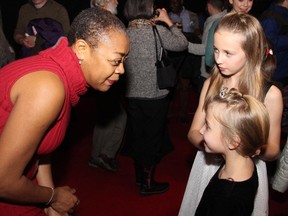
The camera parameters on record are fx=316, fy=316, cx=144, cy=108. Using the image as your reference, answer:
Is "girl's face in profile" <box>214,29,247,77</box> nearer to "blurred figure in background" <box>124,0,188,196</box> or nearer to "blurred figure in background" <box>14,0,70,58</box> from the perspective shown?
"blurred figure in background" <box>124,0,188,196</box>

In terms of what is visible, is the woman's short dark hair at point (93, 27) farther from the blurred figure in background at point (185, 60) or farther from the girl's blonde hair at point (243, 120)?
the blurred figure in background at point (185, 60)

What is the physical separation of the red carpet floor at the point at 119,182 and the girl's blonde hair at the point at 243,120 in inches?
71.4

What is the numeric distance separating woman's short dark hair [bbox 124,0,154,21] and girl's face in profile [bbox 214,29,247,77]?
1.03 m

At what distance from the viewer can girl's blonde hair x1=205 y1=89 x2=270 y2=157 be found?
137 cm

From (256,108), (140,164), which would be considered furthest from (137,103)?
(256,108)

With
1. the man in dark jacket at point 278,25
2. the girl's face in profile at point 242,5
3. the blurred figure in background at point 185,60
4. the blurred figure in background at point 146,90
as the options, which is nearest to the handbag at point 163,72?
the blurred figure in background at point 146,90

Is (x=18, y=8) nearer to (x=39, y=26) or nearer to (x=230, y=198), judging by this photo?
(x=39, y=26)

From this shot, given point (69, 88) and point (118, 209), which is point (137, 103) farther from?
point (69, 88)

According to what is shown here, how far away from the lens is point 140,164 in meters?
3.18

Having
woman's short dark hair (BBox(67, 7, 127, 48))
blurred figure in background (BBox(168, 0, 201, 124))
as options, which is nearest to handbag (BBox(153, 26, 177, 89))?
blurred figure in background (BBox(168, 0, 201, 124))

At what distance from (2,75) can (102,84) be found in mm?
418

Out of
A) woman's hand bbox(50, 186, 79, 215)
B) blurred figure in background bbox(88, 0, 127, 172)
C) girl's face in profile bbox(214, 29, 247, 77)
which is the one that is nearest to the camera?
woman's hand bbox(50, 186, 79, 215)

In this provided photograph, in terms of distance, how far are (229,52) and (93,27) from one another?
0.77 metres

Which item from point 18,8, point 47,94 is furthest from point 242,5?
point 18,8
